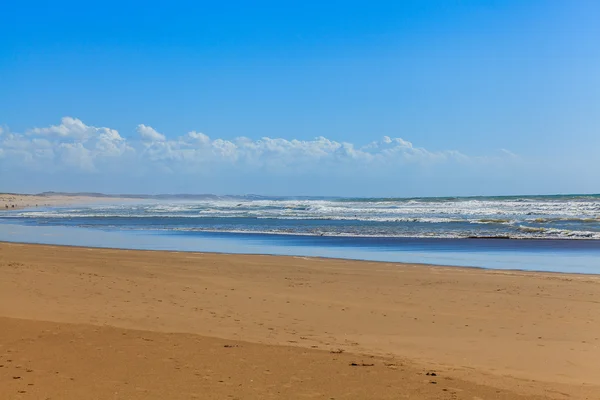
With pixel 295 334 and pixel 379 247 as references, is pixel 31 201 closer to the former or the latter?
pixel 379 247

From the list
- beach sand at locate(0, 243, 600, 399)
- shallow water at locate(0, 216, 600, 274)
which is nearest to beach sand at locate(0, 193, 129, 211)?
shallow water at locate(0, 216, 600, 274)

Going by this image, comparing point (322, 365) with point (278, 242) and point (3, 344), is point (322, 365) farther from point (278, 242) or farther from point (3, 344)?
point (278, 242)

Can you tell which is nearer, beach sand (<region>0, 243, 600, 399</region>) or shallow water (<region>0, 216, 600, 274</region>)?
beach sand (<region>0, 243, 600, 399</region>)

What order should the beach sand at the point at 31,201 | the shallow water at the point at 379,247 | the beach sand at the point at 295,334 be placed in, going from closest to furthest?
the beach sand at the point at 295,334 < the shallow water at the point at 379,247 < the beach sand at the point at 31,201

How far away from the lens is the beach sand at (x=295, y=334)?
19.3ft

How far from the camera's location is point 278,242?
84.1 ft

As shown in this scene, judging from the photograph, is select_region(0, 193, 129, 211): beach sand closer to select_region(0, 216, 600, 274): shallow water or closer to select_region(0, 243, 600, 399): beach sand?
select_region(0, 216, 600, 274): shallow water

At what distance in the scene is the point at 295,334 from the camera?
8.41 meters

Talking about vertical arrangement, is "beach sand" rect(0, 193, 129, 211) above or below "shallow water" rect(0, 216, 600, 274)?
above

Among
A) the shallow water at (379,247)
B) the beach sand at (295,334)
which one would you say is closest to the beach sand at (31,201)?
the shallow water at (379,247)

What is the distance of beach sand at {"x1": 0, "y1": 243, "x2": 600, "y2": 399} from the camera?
5871 mm

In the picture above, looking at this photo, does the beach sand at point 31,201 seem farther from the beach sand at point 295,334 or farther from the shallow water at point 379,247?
the beach sand at point 295,334

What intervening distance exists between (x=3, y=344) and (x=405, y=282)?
8716 millimetres

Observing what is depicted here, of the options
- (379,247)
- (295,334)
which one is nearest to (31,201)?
(379,247)
